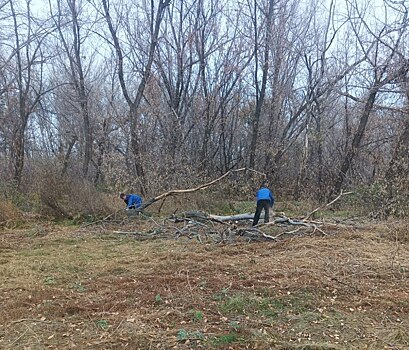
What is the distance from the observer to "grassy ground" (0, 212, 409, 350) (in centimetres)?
397

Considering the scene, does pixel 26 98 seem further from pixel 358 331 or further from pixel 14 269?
pixel 358 331

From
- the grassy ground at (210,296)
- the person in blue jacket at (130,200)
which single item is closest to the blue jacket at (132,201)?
the person in blue jacket at (130,200)

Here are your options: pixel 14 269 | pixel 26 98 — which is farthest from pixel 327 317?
pixel 26 98

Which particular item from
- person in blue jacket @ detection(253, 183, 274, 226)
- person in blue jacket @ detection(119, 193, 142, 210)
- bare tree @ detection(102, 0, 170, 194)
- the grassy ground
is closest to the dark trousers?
person in blue jacket @ detection(253, 183, 274, 226)

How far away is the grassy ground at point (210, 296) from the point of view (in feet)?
13.0

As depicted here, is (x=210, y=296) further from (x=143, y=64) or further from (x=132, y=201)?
(x=143, y=64)

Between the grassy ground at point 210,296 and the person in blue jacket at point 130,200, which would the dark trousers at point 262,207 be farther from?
the person in blue jacket at point 130,200

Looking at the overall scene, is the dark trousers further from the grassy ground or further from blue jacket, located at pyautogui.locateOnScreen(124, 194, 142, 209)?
blue jacket, located at pyautogui.locateOnScreen(124, 194, 142, 209)

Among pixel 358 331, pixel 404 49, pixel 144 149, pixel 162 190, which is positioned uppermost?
pixel 404 49

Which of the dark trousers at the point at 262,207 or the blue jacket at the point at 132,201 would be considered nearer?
the dark trousers at the point at 262,207

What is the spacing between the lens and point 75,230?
10.2 metres

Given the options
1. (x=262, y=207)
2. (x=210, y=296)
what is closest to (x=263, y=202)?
(x=262, y=207)

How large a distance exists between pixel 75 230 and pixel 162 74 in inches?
400

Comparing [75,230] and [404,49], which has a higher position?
[404,49]
